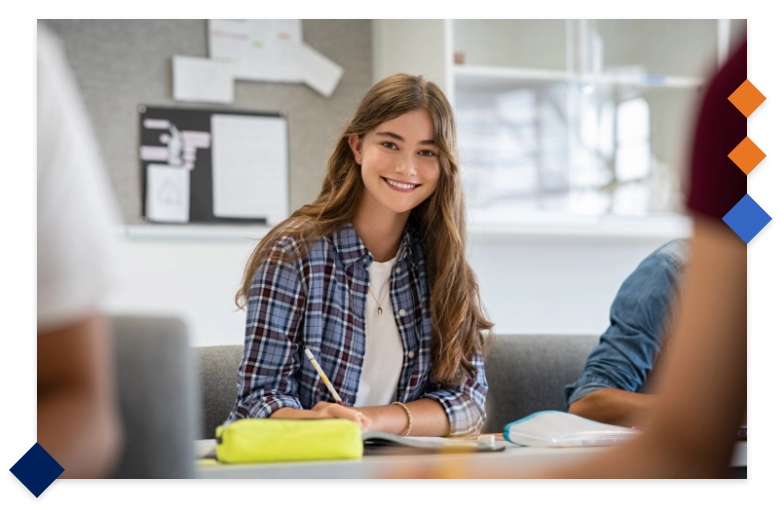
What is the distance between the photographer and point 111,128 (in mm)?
2270

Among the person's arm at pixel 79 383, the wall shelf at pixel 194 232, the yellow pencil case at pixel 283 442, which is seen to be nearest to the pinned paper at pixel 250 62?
the wall shelf at pixel 194 232

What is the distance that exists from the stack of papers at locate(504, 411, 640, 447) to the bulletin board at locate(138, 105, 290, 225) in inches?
58.0

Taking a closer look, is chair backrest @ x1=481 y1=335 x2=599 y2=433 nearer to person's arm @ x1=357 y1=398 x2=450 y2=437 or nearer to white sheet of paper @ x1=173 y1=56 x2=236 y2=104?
person's arm @ x1=357 y1=398 x2=450 y2=437

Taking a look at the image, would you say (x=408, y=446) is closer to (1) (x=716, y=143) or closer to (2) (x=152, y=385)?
(2) (x=152, y=385)

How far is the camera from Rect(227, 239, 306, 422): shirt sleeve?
131 cm

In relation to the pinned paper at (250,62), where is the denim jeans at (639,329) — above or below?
below

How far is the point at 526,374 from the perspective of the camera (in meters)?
1.86

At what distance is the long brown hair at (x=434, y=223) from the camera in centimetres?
141

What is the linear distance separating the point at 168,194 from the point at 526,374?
106 centimetres

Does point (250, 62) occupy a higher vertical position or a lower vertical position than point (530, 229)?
higher

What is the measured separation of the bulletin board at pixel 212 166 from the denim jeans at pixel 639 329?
1.12 m

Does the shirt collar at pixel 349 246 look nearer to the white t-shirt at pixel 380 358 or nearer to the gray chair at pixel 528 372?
the white t-shirt at pixel 380 358
